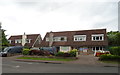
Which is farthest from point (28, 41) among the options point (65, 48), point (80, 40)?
point (80, 40)

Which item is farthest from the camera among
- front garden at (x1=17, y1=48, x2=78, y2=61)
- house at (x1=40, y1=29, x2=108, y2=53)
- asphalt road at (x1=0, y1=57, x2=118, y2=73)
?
house at (x1=40, y1=29, x2=108, y2=53)

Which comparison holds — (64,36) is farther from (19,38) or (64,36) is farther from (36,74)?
(36,74)

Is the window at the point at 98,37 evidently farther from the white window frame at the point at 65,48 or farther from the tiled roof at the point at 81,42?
the white window frame at the point at 65,48

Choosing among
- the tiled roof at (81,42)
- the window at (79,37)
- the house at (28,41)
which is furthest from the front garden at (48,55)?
the house at (28,41)

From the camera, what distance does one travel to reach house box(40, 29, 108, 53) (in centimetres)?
3027

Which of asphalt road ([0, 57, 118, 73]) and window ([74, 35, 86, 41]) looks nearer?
asphalt road ([0, 57, 118, 73])

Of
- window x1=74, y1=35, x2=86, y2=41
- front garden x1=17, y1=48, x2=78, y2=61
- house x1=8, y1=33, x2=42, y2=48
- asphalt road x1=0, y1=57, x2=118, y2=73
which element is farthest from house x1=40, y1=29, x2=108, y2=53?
asphalt road x1=0, y1=57, x2=118, y2=73

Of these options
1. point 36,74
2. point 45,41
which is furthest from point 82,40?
point 36,74

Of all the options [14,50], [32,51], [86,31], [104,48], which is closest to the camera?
[32,51]

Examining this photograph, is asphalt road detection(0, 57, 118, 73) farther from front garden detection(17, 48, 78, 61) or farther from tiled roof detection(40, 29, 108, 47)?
tiled roof detection(40, 29, 108, 47)

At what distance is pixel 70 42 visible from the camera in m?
33.6

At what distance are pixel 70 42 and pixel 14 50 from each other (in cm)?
1505

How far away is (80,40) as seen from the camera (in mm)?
33188

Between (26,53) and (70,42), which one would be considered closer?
(26,53)
